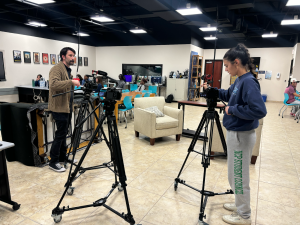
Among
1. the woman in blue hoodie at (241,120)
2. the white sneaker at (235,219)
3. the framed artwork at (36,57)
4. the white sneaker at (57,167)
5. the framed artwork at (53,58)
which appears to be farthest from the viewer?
the framed artwork at (53,58)

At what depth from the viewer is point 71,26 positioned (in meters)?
9.53

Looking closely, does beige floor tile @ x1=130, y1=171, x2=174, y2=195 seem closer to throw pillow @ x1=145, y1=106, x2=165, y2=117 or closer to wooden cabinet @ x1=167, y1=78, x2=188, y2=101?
throw pillow @ x1=145, y1=106, x2=165, y2=117

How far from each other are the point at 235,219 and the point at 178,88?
850cm

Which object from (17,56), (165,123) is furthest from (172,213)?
A: (17,56)

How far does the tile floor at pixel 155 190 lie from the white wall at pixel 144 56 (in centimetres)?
716

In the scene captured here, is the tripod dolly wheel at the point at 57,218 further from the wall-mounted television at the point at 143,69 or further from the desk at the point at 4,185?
the wall-mounted television at the point at 143,69

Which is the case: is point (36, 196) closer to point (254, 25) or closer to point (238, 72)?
point (238, 72)

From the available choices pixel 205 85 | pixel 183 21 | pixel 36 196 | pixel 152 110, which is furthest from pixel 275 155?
pixel 183 21

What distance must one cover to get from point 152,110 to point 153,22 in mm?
7428

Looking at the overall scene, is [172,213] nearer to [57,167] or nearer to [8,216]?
[8,216]

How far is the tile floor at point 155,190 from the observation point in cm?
210

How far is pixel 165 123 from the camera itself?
419 centimetres

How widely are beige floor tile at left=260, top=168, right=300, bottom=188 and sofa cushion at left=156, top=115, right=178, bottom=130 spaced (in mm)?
1757

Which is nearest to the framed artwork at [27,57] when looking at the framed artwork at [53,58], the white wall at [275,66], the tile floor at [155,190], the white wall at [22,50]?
the white wall at [22,50]
